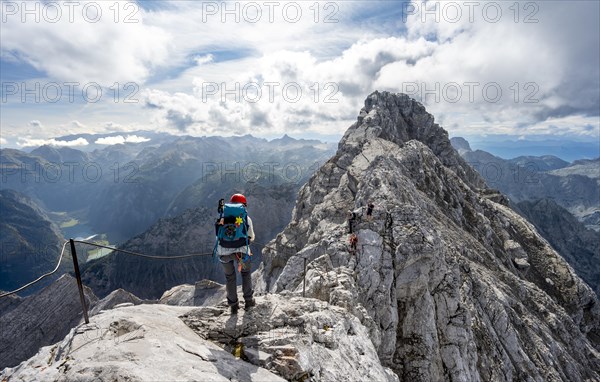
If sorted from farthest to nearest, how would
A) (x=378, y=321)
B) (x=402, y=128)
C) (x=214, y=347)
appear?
1. (x=402, y=128)
2. (x=378, y=321)
3. (x=214, y=347)

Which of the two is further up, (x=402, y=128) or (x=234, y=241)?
(x=402, y=128)

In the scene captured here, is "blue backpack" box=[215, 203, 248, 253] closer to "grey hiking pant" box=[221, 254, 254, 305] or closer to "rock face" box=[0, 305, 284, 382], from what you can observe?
"grey hiking pant" box=[221, 254, 254, 305]

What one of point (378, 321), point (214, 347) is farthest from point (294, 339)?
point (378, 321)

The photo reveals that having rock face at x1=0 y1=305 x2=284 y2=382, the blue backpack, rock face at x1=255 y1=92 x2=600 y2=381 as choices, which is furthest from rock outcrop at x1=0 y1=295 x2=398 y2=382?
rock face at x1=255 y1=92 x2=600 y2=381

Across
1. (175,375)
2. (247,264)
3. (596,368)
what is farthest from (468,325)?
(596,368)

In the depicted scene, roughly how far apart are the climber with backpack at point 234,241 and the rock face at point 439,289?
238 inches

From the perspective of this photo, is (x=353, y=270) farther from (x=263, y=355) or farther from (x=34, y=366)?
(x=34, y=366)

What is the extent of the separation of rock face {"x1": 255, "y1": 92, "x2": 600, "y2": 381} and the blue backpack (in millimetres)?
7314

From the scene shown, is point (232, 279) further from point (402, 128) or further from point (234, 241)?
point (402, 128)

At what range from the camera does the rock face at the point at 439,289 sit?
20438mm

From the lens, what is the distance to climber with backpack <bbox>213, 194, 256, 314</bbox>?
13.0 metres

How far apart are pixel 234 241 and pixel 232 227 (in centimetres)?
57

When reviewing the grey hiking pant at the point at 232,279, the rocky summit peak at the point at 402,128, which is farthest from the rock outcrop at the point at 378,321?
the rocky summit peak at the point at 402,128

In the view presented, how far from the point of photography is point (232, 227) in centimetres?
1297
